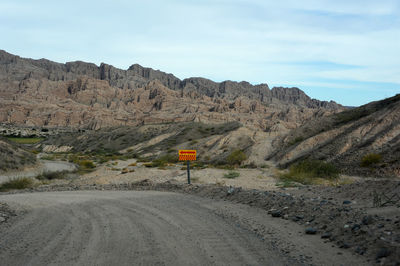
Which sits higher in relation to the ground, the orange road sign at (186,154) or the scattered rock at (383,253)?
the orange road sign at (186,154)

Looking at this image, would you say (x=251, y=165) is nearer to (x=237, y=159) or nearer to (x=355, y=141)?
(x=237, y=159)

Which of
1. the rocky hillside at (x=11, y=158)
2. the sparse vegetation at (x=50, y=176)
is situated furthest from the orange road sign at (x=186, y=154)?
the rocky hillside at (x=11, y=158)

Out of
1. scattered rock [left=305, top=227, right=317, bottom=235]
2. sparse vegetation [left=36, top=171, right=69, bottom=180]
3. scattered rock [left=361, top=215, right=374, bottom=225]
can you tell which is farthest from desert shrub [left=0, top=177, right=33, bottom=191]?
scattered rock [left=361, top=215, right=374, bottom=225]

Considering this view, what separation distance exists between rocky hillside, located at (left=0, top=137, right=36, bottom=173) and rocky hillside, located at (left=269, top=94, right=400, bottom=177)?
1361 inches

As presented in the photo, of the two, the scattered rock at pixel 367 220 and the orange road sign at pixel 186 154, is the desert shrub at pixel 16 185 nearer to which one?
the orange road sign at pixel 186 154

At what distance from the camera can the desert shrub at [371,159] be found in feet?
78.5

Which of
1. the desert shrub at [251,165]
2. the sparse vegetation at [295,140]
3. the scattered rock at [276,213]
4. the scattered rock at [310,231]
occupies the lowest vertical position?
the desert shrub at [251,165]

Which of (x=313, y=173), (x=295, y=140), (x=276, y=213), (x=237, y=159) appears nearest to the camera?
(x=276, y=213)

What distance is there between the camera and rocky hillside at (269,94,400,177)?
2409 centimetres

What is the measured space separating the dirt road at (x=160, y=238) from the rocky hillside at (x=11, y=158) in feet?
118

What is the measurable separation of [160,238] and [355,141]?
1061 inches

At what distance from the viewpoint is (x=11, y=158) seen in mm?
46469

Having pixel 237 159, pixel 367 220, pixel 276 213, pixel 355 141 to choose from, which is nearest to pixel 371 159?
pixel 355 141

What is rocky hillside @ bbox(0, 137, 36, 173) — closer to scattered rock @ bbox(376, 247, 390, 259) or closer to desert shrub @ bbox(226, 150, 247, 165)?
desert shrub @ bbox(226, 150, 247, 165)
